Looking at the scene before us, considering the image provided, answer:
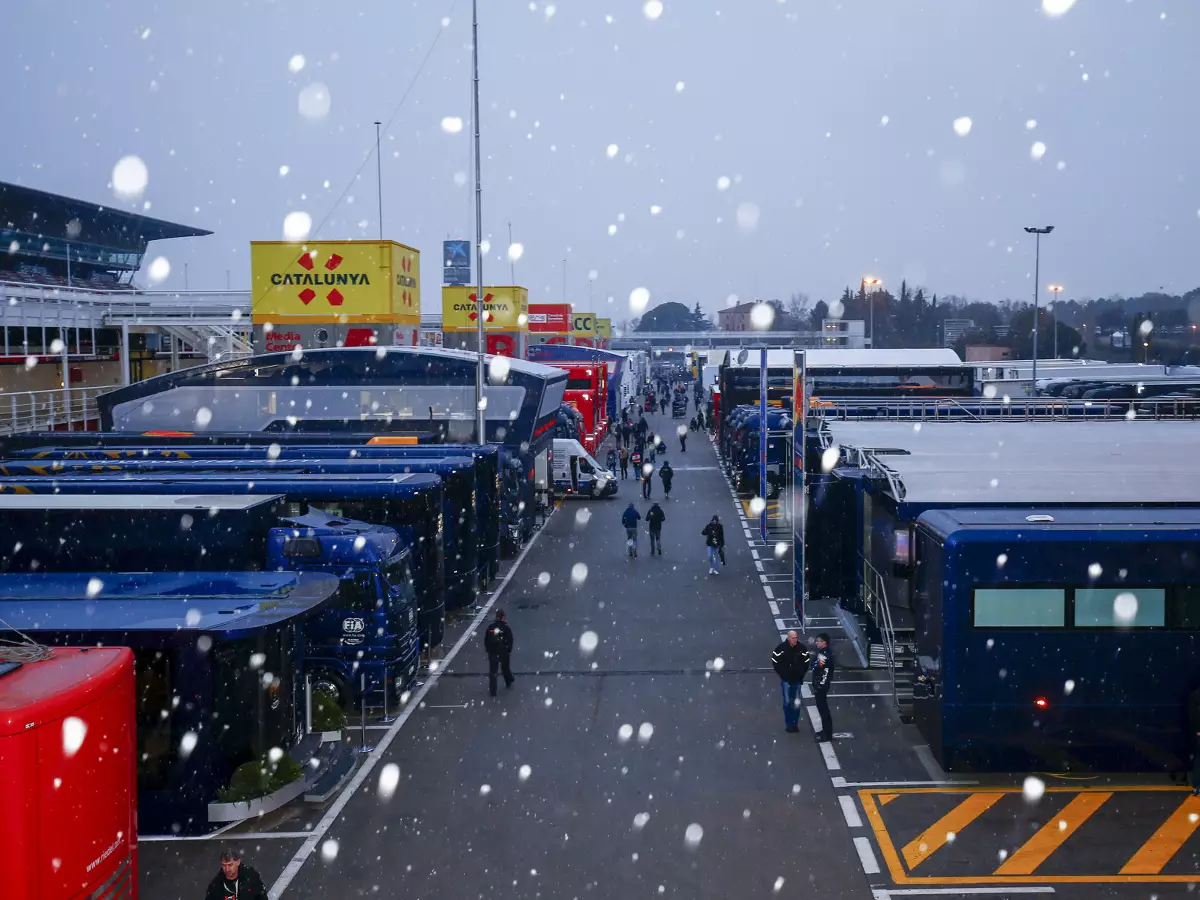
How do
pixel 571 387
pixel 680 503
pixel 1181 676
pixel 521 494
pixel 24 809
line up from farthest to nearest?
1. pixel 571 387
2. pixel 680 503
3. pixel 521 494
4. pixel 1181 676
5. pixel 24 809

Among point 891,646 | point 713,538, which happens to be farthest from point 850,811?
point 713,538

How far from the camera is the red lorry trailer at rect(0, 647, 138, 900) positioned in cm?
811

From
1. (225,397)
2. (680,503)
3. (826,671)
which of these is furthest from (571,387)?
(826,671)

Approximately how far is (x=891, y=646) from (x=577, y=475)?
88.1ft

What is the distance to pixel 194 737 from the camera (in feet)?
40.8

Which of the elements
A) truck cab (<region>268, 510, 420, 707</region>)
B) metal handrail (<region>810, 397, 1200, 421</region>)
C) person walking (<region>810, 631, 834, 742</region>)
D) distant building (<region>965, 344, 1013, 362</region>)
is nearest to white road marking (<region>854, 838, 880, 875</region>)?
person walking (<region>810, 631, 834, 742</region>)

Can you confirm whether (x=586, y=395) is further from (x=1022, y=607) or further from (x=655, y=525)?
(x=1022, y=607)

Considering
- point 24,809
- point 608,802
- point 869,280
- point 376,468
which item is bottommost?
point 608,802

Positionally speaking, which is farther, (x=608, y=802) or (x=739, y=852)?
(x=608, y=802)

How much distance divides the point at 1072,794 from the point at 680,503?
26374mm

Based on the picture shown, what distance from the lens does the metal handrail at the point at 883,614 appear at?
15.3 m

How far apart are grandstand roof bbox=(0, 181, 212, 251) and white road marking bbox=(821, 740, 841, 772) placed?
67.5m

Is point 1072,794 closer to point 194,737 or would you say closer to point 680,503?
point 194,737

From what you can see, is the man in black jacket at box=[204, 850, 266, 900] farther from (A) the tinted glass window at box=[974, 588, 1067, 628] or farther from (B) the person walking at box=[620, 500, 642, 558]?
(B) the person walking at box=[620, 500, 642, 558]
